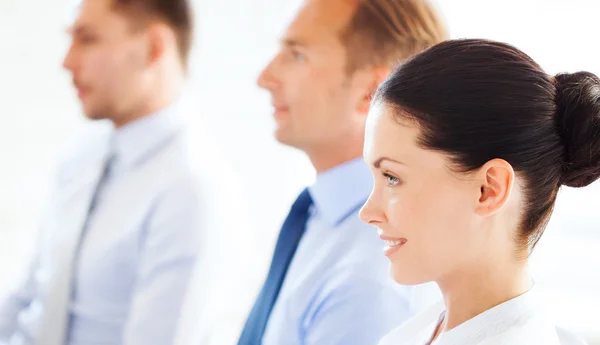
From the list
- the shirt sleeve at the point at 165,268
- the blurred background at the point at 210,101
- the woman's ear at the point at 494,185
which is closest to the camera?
the woman's ear at the point at 494,185

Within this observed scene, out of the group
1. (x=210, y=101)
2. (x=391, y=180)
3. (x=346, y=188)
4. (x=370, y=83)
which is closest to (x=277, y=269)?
(x=346, y=188)

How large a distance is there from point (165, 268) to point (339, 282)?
1.71 ft

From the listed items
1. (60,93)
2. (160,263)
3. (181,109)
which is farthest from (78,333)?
(60,93)

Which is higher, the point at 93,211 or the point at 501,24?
the point at 501,24

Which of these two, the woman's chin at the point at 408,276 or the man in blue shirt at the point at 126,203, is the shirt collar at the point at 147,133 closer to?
the man in blue shirt at the point at 126,203

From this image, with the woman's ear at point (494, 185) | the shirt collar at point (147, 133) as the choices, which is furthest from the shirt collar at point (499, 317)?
the shirt collar at point (147, 133)

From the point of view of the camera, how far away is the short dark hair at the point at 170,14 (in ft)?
5.60

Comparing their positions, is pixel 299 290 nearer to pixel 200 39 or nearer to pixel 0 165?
pixel 200 39

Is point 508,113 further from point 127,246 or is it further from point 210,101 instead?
point 210,101

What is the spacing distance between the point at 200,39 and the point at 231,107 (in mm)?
204

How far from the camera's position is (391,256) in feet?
3.00

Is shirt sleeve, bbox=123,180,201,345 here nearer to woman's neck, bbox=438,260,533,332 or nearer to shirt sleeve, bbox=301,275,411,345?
shirt sleeve, bbox=301,275,411,345

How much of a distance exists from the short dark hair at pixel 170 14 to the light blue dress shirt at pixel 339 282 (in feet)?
1.99

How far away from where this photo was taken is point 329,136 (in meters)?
1.22
